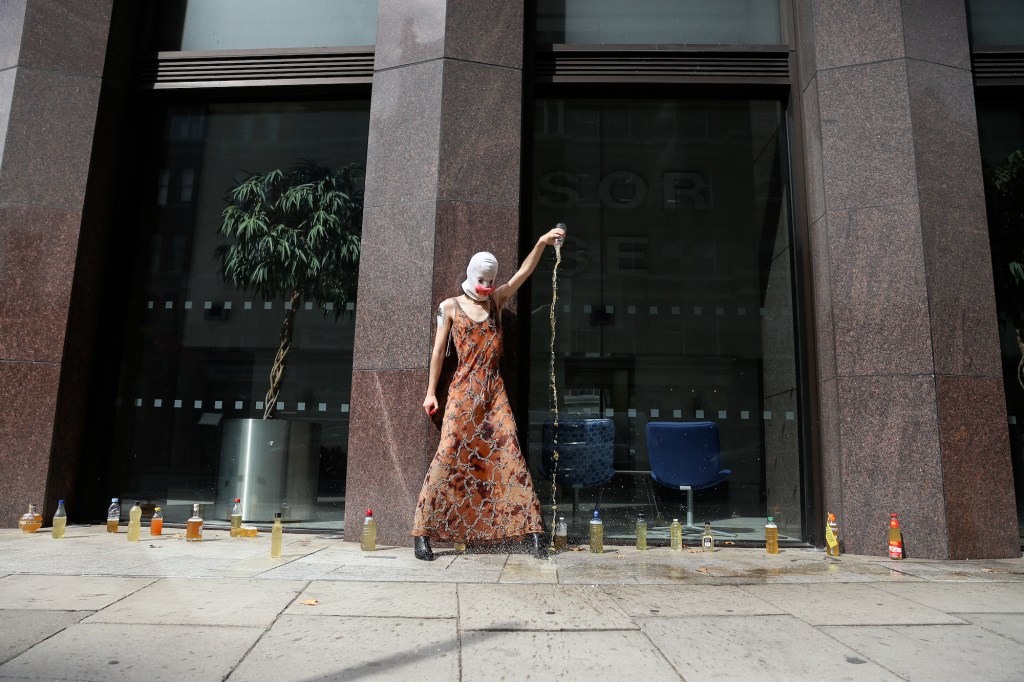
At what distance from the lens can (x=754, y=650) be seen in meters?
2.82

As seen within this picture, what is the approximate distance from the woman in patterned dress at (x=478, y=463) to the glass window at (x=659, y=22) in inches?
114

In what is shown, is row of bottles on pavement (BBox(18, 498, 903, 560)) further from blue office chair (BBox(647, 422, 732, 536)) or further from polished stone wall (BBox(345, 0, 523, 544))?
polished stone wall (BBox(345, 0, 523, 544))

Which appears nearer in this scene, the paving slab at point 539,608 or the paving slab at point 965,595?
the paving slab at point 539,608

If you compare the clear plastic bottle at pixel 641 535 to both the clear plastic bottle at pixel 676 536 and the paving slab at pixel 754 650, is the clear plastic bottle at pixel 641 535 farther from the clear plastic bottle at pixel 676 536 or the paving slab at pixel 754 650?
the paving slab at pixel 754 650

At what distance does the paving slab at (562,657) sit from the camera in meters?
2.52

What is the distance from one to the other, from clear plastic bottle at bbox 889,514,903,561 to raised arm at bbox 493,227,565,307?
3.39 metres

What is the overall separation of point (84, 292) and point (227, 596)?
14.3 feet

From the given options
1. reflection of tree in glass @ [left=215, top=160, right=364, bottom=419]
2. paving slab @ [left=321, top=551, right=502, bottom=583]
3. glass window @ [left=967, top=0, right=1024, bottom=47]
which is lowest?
paving slab @ [left=321, top=551, right=502, bottom=583]

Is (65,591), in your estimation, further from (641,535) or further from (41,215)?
Answer: (41,215)

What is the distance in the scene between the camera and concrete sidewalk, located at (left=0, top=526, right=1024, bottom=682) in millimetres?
2582

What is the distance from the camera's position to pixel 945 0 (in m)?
6.34

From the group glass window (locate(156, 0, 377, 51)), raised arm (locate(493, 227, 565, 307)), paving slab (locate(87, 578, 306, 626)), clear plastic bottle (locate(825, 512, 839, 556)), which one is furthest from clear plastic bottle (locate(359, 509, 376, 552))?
glass window (locate(156, 0, 377, 51))

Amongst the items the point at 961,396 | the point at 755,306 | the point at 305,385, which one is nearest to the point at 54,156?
the point at 305,385

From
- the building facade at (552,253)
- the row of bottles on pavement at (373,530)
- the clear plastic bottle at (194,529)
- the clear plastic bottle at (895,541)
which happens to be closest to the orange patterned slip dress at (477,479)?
the row of bottles on pavement at (373,530)
